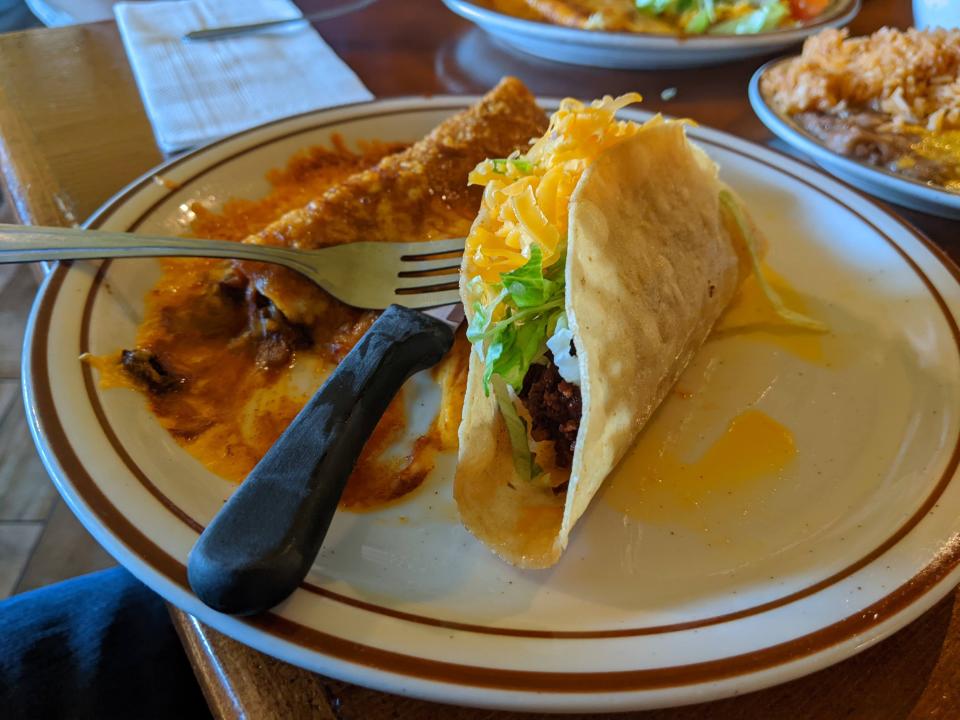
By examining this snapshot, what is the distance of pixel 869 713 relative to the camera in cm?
66

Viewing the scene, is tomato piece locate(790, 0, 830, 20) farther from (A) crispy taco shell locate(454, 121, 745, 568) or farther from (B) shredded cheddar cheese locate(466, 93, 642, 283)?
(B) shredded cheddar cheese locate(466, 93, 642, 283)

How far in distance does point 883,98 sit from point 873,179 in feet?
1.25

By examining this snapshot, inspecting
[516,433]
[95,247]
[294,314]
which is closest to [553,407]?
[516,433]

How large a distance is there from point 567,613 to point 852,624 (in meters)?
0.28

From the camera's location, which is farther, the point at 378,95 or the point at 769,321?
the point at 378,95

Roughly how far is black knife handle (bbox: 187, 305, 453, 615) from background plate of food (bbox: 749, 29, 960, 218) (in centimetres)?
109

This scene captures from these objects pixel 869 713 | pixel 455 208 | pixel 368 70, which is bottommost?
pixel 869 713

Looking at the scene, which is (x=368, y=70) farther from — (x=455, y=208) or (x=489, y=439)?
(x=489, y=439)

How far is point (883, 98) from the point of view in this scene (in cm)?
156

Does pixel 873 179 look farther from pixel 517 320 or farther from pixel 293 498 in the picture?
pixel 293 498

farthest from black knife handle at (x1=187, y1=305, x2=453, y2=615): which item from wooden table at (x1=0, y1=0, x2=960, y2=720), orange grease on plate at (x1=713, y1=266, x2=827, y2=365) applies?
orange grease on plate at (x1=713, y1=266, x2=827, y2=365)

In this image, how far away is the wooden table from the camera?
0.66 m

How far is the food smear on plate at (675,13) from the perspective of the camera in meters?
2.17

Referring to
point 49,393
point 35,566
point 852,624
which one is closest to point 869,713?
point 852,624
